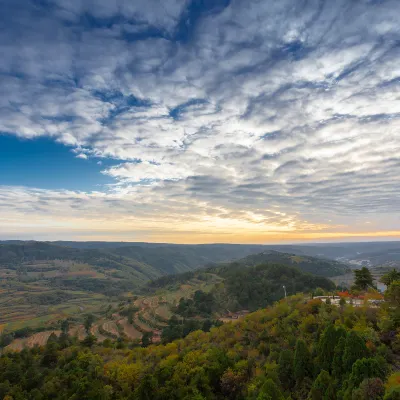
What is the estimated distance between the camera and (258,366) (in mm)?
34875

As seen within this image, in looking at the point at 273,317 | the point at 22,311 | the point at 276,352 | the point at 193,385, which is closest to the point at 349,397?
the point at 276,352

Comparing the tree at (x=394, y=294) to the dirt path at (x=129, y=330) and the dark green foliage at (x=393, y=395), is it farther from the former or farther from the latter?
the dirt path at (x=129, y=330)

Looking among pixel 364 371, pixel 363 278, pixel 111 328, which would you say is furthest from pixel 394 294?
pixel 111 328

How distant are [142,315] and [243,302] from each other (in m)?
46.9

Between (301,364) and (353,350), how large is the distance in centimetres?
659

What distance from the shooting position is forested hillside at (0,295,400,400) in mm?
24844

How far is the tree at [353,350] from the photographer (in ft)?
81.7

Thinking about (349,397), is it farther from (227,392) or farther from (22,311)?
(22,311)

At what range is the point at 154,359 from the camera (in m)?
48.5

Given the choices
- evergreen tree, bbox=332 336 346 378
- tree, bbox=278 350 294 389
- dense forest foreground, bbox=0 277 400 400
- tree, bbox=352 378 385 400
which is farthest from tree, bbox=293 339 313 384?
tree, bbox=352 378 385 400

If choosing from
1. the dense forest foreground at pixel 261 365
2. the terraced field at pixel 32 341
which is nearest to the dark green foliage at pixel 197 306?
the terraced field at pixel 32 341

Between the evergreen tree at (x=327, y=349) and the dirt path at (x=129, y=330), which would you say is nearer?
the evergreen tree at (x=327, y=349)

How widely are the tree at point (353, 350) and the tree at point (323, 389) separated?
1.99 m

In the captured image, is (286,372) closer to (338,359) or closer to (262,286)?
(338,359)
